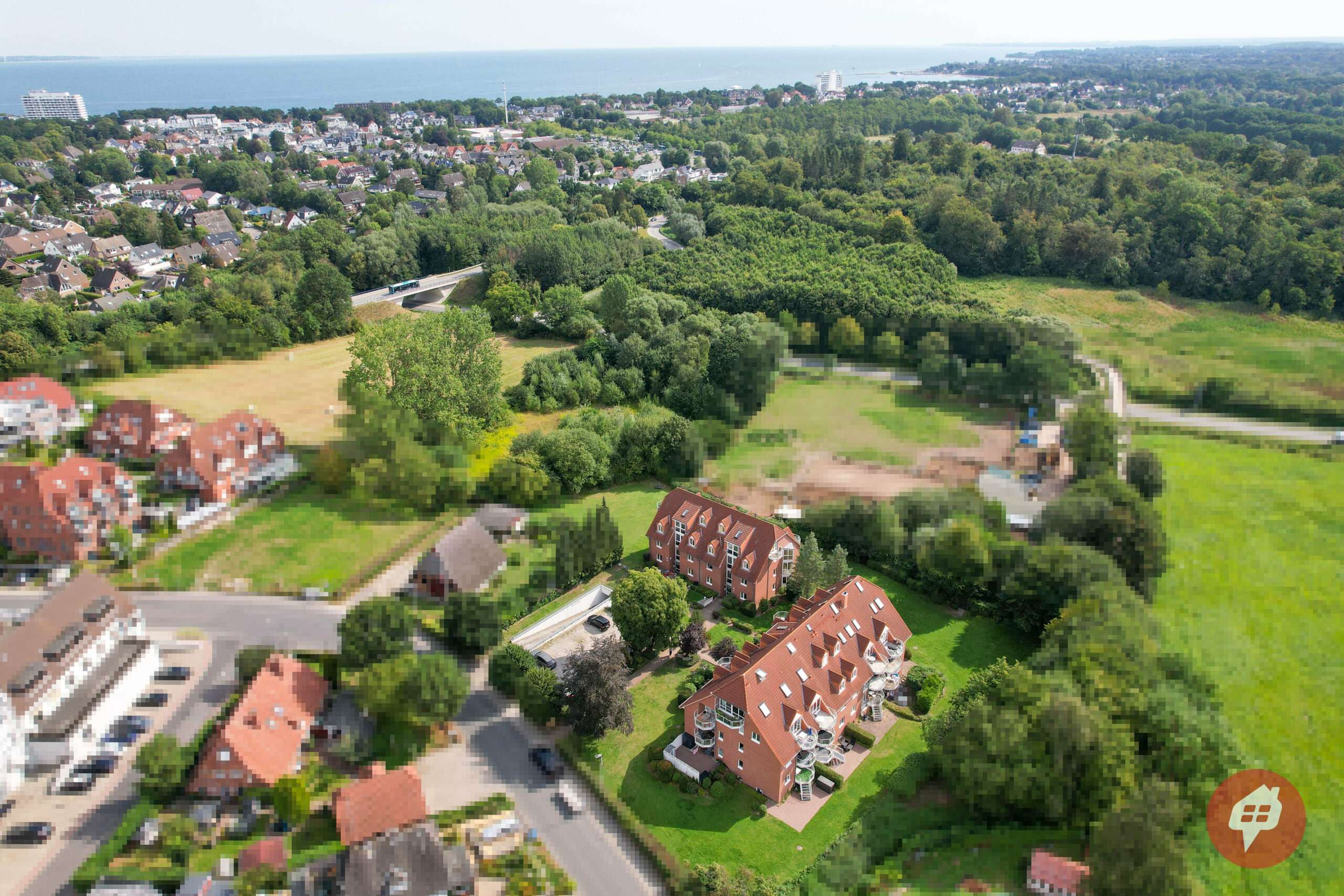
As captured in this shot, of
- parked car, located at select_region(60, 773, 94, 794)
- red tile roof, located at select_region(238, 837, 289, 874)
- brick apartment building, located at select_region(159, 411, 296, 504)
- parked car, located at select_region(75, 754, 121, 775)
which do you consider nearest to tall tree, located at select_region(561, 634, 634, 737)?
red tile roof, located at select_region(238, 837, 289, 874)

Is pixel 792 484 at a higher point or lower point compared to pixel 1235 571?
higher

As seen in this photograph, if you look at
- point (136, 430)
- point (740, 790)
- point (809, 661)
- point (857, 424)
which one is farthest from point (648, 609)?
point (136, 430)

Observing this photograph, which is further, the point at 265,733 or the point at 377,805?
the point at 265,733

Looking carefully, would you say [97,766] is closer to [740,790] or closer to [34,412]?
[740,790]

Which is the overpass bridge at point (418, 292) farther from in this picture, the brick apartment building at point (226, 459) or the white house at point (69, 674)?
the white house at point (69, 674)

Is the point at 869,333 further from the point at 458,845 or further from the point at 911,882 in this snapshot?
the point at 458,845

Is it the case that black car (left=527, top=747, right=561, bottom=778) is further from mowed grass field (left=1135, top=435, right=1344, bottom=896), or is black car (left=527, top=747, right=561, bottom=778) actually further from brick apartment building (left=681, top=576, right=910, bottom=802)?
mowed grass field (left=1135, top=435, right=1344, bottom=896)

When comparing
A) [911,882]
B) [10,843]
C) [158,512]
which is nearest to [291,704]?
[10,843]
